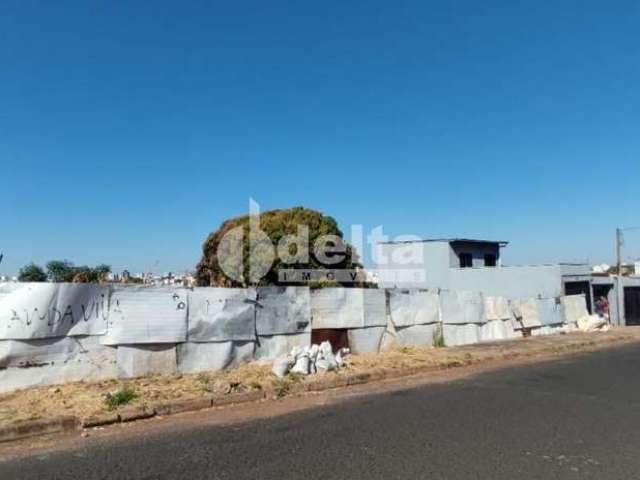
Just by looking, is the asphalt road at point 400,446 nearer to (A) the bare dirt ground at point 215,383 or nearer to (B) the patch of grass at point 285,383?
(B) the patch of grass at point 285,383

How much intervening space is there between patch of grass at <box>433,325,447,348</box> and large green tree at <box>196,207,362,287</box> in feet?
20.1

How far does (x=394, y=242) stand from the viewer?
40.0 m

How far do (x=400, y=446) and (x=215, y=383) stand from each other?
4707 mm

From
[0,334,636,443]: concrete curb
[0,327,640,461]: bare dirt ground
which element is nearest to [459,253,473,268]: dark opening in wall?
[0,327,640,461]: bare dirt ground

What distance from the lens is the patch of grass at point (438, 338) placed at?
17.3 m

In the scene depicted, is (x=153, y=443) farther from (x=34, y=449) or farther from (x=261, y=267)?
(x=261, y=267)

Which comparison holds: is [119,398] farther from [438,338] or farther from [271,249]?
[271,249]

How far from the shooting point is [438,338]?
1741cm

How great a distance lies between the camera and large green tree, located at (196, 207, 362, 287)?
22625 mm

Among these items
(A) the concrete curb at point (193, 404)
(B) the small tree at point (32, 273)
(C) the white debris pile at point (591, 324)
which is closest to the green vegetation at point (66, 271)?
(B) the small tree at point (32, 273)

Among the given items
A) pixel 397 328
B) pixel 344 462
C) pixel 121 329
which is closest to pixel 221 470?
pixel 344 462

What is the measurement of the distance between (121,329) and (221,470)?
554 centimetres

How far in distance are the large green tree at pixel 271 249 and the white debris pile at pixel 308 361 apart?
349 inches

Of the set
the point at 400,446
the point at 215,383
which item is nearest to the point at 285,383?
the point at 215,383
